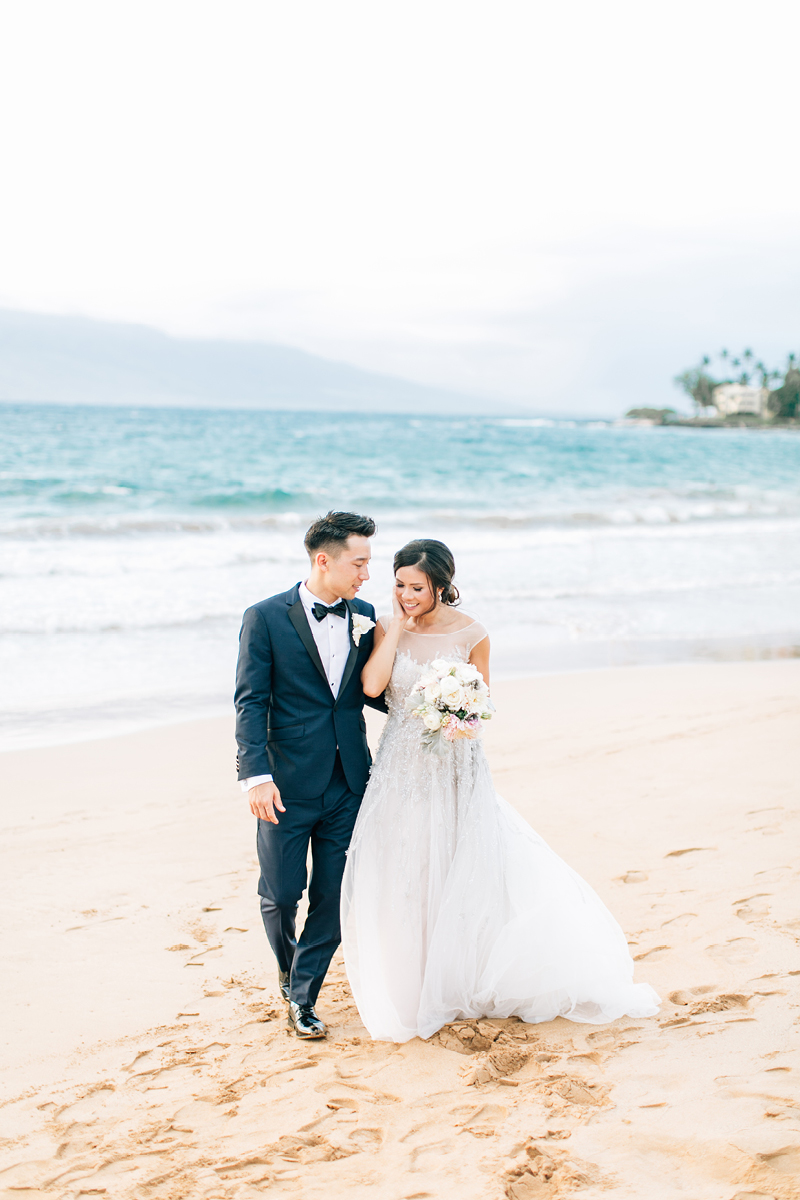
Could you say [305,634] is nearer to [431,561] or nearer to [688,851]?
[431,561]

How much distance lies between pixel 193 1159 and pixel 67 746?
465 cm

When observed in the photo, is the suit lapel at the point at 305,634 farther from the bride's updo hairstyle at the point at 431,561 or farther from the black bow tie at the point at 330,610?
the bride's updo hairstyle at the point at 431,561

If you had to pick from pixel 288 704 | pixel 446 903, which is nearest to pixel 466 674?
pixel 288 704

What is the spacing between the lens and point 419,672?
3734 millimetres

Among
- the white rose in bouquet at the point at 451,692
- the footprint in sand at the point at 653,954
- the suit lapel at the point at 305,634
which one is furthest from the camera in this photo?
the footprint in sand at the point at 653,954

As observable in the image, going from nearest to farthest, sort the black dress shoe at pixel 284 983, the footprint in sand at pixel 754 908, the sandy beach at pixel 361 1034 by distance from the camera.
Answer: the sandy beach at pixel 361 1034 → the black dress shoe at pixel 284 983 → the footprint in sand at pixel 754 908

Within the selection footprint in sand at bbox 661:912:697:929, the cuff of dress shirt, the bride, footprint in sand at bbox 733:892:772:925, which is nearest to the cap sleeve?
the bride

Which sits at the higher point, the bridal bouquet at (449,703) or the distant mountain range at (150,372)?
the distant mountain range at (150,372)

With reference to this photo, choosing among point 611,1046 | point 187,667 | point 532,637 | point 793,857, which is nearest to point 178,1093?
point 611,1046

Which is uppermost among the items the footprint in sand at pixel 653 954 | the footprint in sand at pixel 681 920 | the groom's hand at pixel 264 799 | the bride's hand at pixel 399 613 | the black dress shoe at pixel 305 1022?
the bride's hand at pixel 399 613

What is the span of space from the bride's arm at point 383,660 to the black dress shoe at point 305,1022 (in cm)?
126

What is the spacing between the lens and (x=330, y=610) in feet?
12.0

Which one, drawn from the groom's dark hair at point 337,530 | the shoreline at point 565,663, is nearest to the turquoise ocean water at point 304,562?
the shoreline at point 565,663

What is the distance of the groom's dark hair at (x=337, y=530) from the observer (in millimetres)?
3559
